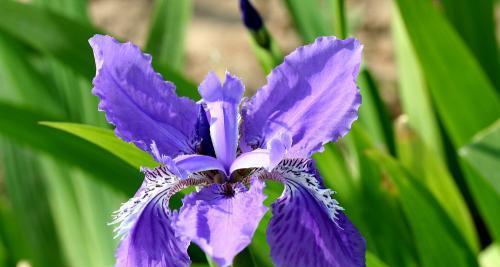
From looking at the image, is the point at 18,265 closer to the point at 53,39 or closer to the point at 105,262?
the point at 105,262

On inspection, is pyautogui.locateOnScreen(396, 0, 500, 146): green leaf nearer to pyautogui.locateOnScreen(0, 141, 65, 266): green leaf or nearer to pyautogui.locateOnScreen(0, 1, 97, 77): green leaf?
pyautogui.locateOnScreen(0, 1, 97, 77): green leaf

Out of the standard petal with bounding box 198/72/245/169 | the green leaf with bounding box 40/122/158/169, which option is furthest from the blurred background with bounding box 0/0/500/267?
the standard petal with bounding box 198/72/245/169

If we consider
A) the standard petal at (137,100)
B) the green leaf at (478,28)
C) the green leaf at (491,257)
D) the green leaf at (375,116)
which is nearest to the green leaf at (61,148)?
the standard petal at (137,100)

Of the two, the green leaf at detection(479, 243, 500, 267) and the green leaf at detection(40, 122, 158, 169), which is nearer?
the green leaf at detection(40, 122, 158, 169)

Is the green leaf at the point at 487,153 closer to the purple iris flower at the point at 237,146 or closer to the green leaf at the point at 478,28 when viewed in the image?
the purple iris flower at the point at 237,146

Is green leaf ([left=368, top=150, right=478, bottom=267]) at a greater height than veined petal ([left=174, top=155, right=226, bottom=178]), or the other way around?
veined petal ([left=174, top=155, right=226, bottom=178])

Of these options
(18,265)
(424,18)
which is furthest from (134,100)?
(18,265)
